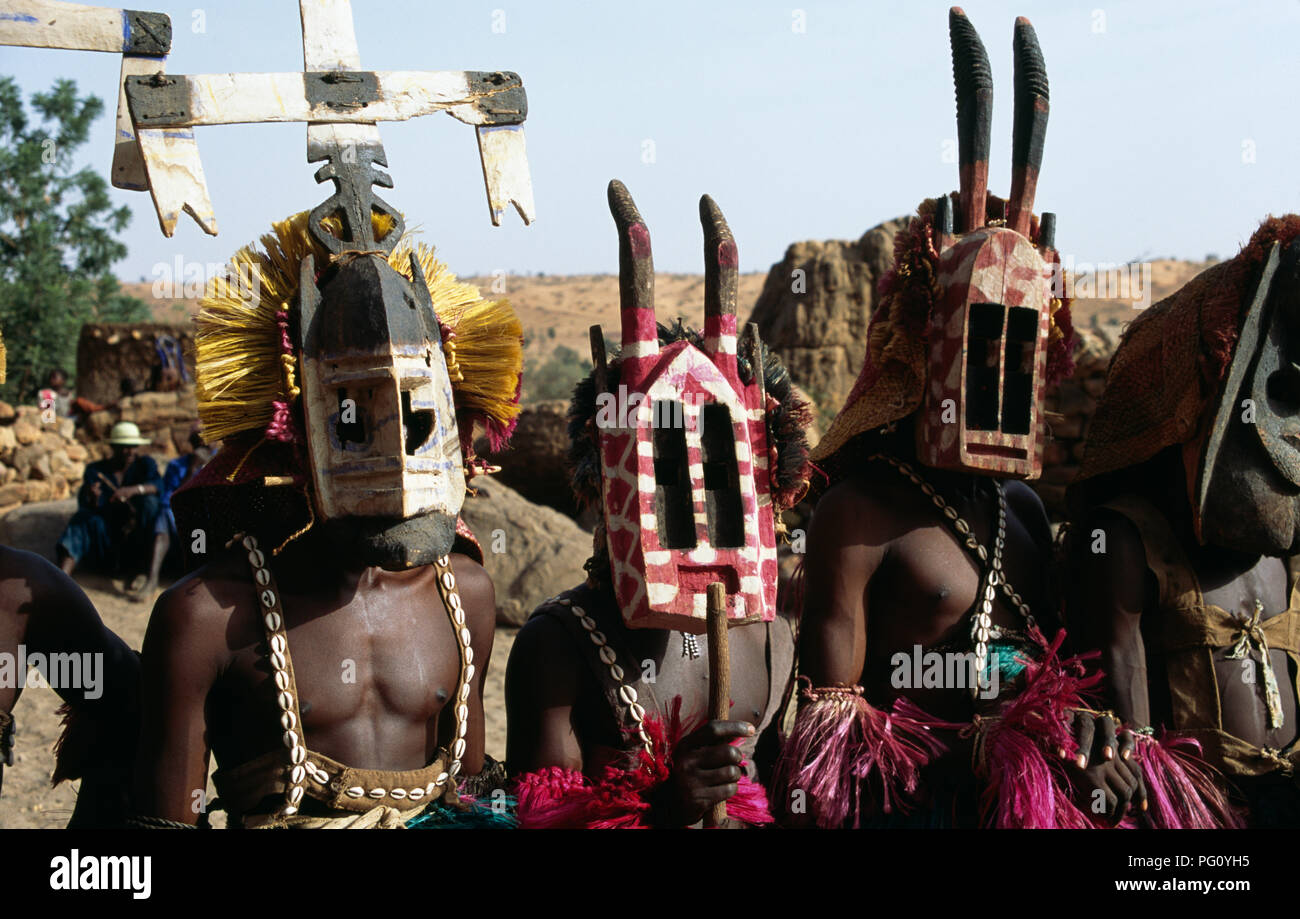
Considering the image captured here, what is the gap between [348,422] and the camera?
106 inches

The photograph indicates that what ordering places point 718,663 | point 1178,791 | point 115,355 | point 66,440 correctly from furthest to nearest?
point 115,355, point 66,440, point 1178,791, point 718,663

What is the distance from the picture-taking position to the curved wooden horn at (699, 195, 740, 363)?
2910mm

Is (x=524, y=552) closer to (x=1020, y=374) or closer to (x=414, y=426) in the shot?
(x=1020, y=374)

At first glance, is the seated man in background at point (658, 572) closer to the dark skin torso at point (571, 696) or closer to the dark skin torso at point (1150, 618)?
the dark skin torso at point (571, 696)

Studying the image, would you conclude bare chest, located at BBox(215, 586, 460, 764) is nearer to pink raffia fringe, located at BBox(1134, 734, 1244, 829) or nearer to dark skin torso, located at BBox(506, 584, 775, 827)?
dark skin torso, located at BBox(506, 584, 775, 827)

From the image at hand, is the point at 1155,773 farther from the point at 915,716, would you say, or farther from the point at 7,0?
the point at 7,0

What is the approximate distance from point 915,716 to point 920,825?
0.98 feet

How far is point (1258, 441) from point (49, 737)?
6.86m

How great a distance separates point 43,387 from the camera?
18.1 metres

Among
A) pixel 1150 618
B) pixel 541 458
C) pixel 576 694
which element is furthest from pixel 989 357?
pixel 541 458

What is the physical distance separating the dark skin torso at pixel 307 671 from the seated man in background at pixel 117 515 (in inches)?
325

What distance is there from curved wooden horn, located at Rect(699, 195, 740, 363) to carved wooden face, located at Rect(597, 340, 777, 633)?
4 centimetres

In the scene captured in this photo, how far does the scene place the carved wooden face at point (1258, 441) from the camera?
3.33 metres

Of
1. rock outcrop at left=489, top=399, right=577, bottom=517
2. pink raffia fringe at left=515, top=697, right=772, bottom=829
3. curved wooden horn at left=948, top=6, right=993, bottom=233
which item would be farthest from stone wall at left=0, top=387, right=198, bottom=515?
curved wooden horn at left=948, top=6, right=993, bottom=233
